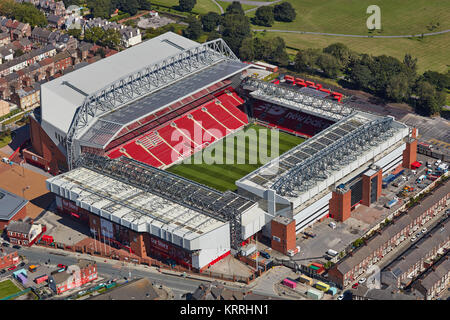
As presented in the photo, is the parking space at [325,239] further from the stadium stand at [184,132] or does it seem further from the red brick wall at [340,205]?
the stadium stand at [184,132]

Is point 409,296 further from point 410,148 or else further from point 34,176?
point 34,176

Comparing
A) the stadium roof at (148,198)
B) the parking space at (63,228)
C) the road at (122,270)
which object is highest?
the stadium roof at (148,198)

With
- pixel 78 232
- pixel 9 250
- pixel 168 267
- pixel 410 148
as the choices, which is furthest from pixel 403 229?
pixel 9 250

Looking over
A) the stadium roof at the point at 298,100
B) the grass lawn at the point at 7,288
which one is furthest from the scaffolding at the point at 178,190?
the stadium roof at the point at 298,100

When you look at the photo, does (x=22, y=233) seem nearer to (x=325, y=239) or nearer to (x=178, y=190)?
(x=178, y=190)

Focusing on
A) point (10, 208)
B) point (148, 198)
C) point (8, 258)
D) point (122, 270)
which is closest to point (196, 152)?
point (148, 198)

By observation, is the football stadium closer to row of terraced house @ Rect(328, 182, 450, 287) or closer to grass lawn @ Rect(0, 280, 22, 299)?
row of terraced house @ Rect(328, 182, 450, 287)
